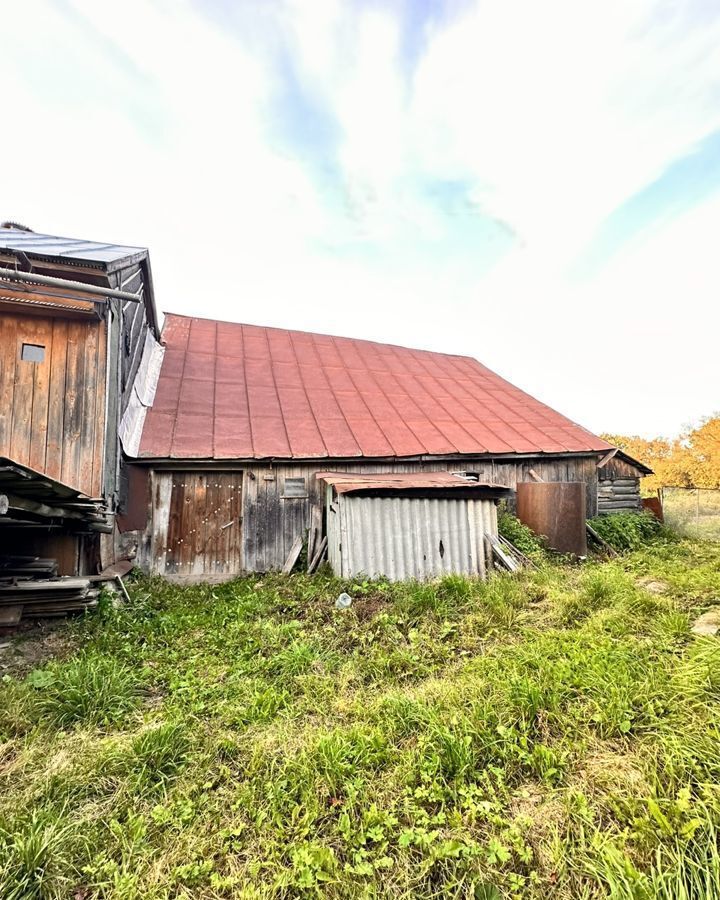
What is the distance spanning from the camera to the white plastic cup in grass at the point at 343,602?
21.2ft

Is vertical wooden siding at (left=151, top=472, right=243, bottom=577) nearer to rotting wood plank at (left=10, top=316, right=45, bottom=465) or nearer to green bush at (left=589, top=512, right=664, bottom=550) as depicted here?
rotting wood plank at (left=10, top=316, right=45, bottom=465)

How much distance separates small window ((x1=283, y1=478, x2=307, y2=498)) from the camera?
9.15m

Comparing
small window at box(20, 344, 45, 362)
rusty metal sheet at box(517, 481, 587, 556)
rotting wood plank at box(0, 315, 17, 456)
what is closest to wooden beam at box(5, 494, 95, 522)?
rotting wood plank at box(0, 315, 17, 456)

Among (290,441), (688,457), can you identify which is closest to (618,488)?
(290,441)

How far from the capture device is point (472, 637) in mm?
5176

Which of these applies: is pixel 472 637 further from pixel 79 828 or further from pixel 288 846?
pixel 79 828

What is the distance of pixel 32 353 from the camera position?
6293 millimetres

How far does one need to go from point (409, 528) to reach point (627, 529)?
271 inches

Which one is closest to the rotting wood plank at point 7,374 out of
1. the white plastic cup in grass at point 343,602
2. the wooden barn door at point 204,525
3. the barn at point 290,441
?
the barn at point 290,441

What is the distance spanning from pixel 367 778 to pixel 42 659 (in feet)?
13.7

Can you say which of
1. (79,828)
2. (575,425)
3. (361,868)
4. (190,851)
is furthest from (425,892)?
(575,425)

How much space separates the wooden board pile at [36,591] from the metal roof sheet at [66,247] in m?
4.37

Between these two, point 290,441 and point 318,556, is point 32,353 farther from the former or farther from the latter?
point 318,556

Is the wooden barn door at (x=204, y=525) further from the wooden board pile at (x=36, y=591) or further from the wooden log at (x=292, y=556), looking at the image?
the wooden board pile at (x=36, y=591)
